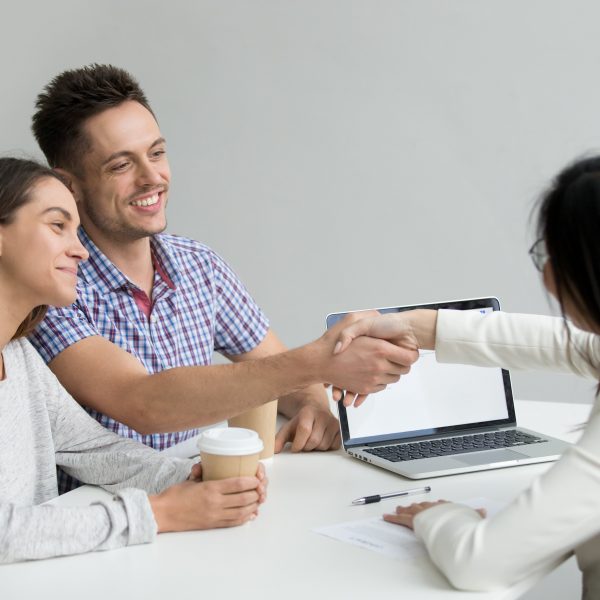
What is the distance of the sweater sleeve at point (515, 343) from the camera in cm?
149

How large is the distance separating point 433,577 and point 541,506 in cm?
16

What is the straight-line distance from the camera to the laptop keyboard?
161 cm

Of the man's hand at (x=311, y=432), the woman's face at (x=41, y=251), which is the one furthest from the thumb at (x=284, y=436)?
the woman's face at (x=41, y=251)

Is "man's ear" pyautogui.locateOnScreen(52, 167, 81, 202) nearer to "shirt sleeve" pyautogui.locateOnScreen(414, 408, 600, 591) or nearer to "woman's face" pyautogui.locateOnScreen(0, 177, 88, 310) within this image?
"woman's face" pyautogui.locateOnScreen(0, 177, 88, 310)

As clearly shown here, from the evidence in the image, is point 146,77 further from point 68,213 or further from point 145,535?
point 145,535

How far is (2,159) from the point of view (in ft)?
5.30

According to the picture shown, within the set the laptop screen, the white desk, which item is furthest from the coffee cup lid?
the laptop screen

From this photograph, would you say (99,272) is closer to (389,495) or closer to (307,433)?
(307,433)

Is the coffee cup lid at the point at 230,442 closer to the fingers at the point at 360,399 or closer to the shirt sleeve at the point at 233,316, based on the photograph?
the fingers at the point at 360,399

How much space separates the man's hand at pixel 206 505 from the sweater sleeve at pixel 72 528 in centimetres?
3

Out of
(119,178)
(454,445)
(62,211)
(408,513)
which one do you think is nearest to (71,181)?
(119,178)

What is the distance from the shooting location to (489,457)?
5.22ft

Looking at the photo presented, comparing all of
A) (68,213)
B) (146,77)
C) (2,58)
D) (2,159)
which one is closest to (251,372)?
(68,213)

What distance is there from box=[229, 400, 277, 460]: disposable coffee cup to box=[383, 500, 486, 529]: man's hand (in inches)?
15.7
